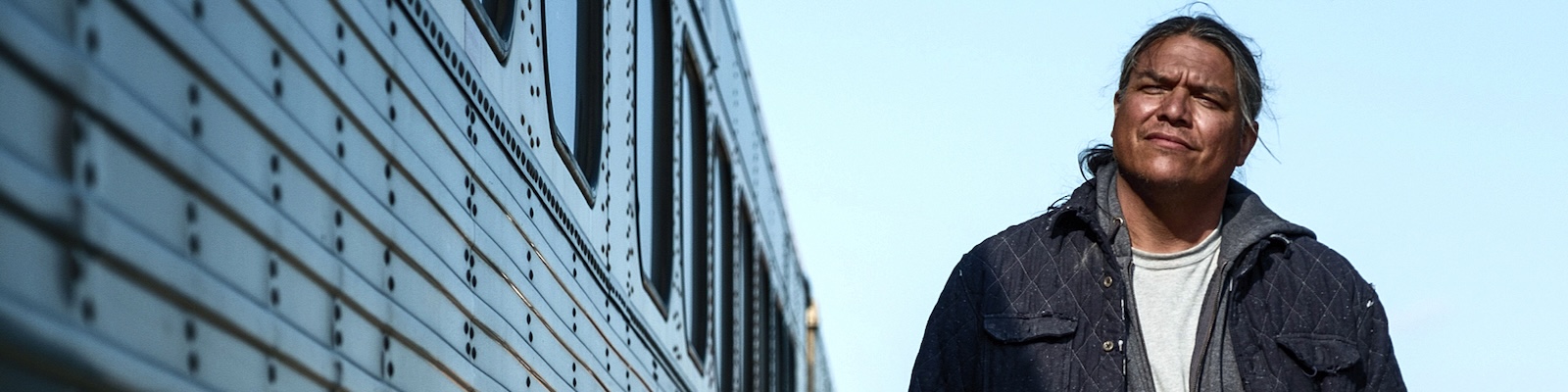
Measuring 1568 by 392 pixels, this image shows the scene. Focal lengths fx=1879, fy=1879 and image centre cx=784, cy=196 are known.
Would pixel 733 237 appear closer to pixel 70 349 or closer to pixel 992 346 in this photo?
pixel 992 346

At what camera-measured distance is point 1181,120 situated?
3029mm

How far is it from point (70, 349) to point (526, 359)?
5.80 ft

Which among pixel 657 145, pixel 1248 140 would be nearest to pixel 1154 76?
pixel 1248 140

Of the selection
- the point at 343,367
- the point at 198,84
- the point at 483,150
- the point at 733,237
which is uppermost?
the point at 733,237

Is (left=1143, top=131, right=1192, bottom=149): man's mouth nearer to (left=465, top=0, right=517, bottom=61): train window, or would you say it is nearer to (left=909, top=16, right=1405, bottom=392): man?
(left=909, top=16, right=1405, bottom=392): man

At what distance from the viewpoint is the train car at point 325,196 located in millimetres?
1492

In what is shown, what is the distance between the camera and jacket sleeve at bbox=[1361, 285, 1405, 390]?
309 cm

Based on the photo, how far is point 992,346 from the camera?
313 centimetres

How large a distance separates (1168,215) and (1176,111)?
0.18m

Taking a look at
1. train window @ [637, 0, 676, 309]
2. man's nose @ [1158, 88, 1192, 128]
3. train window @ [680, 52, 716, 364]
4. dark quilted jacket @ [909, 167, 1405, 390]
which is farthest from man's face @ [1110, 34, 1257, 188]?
train window @ [680, 52, 716, 364]

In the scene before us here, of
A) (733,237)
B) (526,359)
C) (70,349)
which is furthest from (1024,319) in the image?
(733,237)

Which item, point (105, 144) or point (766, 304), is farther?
point (766, 304)

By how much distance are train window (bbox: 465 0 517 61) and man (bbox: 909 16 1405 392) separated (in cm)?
86

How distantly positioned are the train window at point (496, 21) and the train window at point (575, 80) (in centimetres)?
30
